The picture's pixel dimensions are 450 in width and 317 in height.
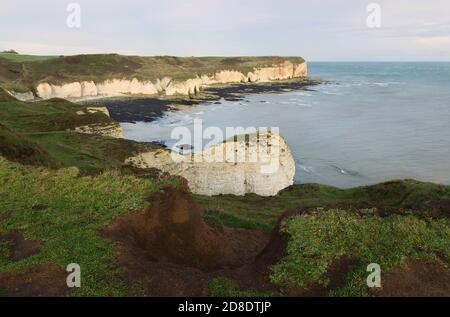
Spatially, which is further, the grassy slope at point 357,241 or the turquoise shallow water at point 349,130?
the turquoise shallow water at point 349,130

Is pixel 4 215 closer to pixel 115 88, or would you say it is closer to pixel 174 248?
pixel 174 248

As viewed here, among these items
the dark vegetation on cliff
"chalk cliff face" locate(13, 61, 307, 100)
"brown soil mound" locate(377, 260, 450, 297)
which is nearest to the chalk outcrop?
the dark vegetation on cliff

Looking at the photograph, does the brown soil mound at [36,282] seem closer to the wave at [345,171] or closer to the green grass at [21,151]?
the green grass at [21,151]

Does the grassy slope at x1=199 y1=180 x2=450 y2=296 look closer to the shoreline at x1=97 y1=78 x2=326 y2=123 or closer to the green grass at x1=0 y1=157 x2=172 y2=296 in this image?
the green grass at x1=0 y1=157 x2=172 y2=296

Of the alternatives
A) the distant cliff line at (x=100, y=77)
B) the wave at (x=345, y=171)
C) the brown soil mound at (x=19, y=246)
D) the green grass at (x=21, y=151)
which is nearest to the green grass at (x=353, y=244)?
the brown soil mound at (x=19, y=246)
